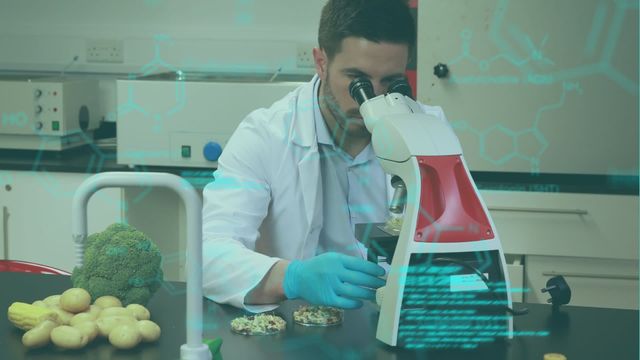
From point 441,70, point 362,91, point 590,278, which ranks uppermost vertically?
point 441,70

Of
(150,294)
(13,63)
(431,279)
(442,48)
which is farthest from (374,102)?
(13,63)

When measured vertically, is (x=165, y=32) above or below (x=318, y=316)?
above

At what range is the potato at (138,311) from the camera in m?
1.21

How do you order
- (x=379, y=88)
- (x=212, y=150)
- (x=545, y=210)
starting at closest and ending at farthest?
(x=379, y=88)
(x=545, y=210)
(x=212, y=150)

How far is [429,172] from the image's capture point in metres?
1.16

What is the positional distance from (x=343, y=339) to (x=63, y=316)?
40cm

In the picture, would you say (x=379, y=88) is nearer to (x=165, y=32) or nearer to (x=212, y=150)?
(x=212, y=150)

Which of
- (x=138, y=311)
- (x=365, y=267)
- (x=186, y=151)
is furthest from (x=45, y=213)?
(x=365, y=267)

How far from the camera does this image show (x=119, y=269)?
127 centimetres

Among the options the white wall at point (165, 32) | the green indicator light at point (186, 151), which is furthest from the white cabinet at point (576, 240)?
the white wall at point (165, 32)

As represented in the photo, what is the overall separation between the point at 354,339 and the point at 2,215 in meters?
1.77

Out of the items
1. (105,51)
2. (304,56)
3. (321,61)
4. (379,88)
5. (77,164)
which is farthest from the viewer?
(105,51)

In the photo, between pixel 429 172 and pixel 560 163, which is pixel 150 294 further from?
pixel 560 163
